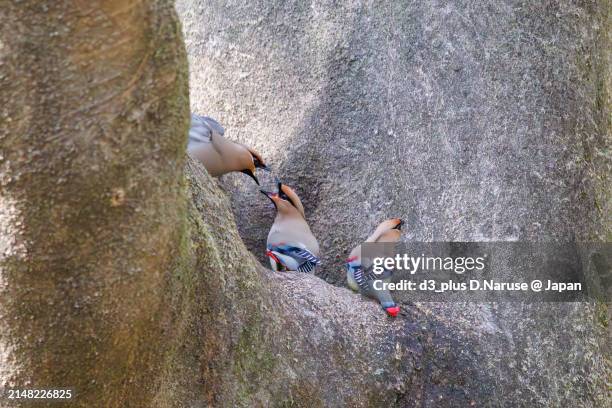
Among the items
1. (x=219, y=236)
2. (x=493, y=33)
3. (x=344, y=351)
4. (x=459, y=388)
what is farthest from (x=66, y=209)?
(x=493, y=33)

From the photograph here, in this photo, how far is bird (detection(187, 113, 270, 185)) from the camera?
3.86 metres

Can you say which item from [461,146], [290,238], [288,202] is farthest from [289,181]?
[461,146]

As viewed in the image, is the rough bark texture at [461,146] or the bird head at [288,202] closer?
the rough bark texture at [461,146]

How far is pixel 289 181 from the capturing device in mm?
4141

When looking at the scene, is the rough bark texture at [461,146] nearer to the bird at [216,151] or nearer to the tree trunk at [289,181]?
the tree trunk at [289,181]

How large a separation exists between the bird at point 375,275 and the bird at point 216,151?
658 millimetres

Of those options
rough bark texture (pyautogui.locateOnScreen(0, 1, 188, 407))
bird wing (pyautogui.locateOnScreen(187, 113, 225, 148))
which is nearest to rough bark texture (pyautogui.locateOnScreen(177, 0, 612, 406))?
bird wing (pyautogui.locateOnScreen(187, 113, 225, 148))

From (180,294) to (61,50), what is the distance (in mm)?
717

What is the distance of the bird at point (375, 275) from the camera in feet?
10.8

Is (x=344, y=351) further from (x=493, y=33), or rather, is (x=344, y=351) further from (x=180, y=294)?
(x=493, y=33)

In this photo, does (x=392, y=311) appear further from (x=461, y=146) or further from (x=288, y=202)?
(x=288, y=202)

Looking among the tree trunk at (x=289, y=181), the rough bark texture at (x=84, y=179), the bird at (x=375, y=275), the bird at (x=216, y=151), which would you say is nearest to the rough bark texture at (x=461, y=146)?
the tree trunk at (x=289, y=181)

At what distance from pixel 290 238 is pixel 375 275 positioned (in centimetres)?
56

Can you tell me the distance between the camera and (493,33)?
3.68 m
